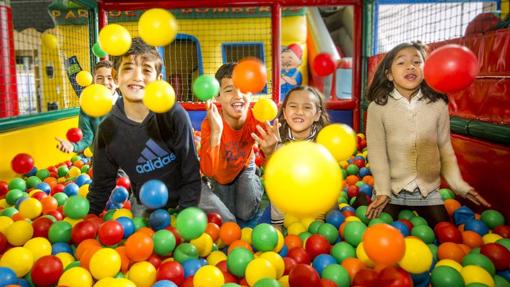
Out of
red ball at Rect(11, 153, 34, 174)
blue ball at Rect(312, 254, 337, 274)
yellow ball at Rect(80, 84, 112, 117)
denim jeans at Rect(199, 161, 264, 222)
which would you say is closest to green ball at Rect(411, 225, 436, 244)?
blue ball at Rect(312, 254, 337, 274)

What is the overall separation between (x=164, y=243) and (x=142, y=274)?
15 cm

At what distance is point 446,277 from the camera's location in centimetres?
117

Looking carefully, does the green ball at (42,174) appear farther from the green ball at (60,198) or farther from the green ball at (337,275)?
the green ball at (337,275)

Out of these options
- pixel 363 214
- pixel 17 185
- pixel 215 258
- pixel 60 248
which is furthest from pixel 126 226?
pixel 17 185

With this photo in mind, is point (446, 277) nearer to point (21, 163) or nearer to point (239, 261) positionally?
point (239, 261)

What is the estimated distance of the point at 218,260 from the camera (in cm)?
140

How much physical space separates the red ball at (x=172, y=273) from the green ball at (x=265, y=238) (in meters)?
0.25

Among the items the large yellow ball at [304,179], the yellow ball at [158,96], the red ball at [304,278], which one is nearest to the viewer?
the large yellow ball at [304,179]

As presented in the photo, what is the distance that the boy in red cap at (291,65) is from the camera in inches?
235

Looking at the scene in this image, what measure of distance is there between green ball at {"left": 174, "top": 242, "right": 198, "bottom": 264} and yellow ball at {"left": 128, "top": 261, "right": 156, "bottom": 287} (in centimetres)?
12

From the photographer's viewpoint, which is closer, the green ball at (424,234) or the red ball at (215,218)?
the green ball at (424,234)

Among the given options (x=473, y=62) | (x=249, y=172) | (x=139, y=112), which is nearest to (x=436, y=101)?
(x=473, y=62)

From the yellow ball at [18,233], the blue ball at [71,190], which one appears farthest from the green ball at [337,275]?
the blue ball at [71,190]

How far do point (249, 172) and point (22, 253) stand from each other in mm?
1056
